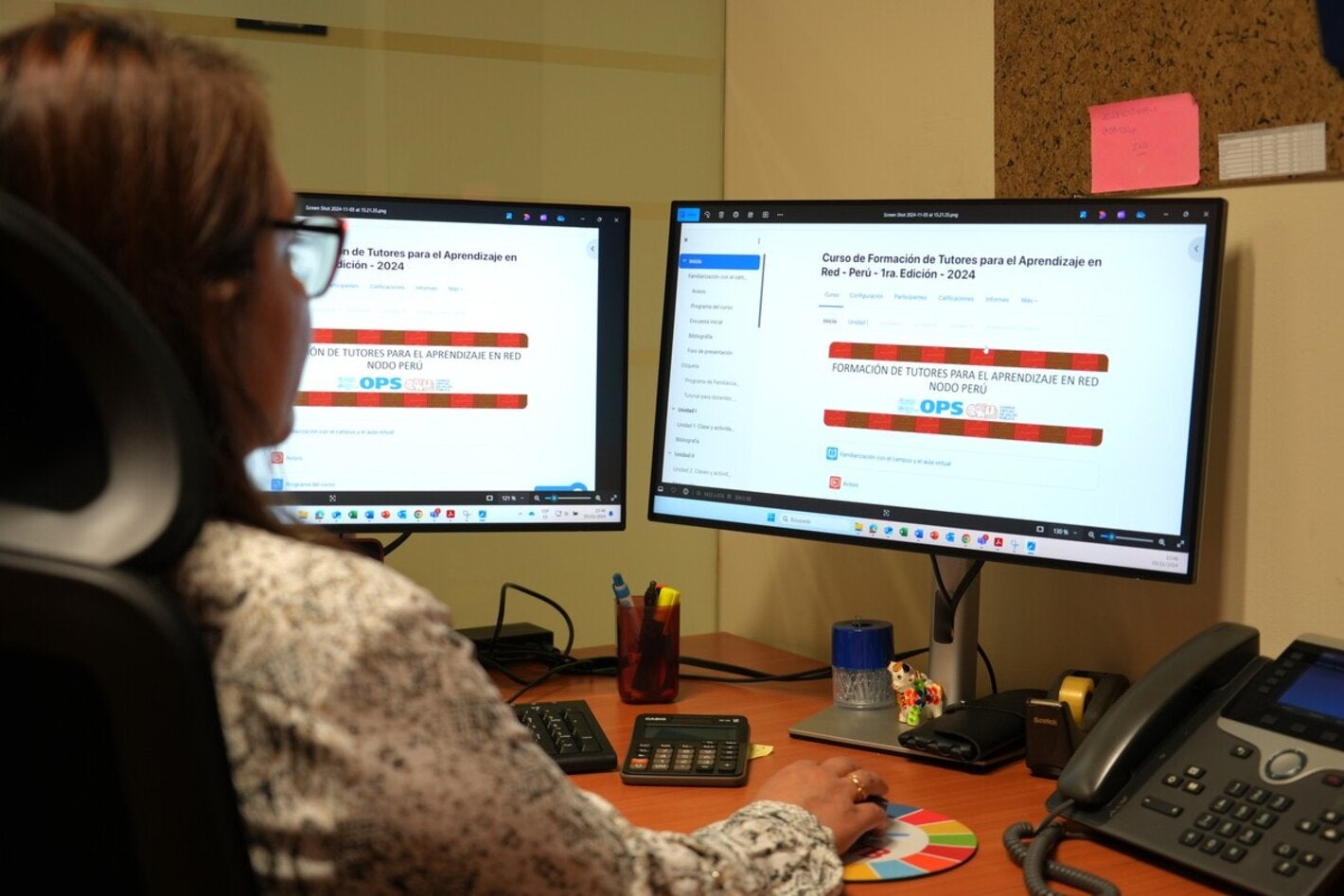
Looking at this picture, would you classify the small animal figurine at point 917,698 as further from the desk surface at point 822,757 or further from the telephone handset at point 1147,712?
the telephone handset at point 1147,712

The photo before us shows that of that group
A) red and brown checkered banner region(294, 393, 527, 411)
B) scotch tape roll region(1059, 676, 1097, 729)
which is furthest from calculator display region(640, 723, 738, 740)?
red and brown checkered banner region(294, 393, 527, 411)

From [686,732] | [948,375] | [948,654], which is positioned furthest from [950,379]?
[686,732]

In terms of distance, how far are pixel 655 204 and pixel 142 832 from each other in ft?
4.99

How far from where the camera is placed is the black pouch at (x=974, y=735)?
49.2 inches

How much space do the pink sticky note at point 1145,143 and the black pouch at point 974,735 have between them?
21.2 inches

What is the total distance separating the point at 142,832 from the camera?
57cm

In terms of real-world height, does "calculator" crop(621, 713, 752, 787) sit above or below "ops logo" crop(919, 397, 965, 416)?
below

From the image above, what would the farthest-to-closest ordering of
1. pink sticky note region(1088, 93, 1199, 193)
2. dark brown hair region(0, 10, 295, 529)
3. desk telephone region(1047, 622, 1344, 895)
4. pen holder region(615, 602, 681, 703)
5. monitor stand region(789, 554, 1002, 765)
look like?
pen holder region(615, 602, 681, 703) → monitor stand region(789, 554, 1002, 765) → pink sticky note region(1088, 93, 1199, 193) → desk telephone region(1047, 622, 1344, 895) → dark brown hair region(0, 10, 295, 529)

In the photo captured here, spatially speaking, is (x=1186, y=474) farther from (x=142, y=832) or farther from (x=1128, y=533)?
(x=142, y=832)

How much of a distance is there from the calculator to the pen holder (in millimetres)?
143

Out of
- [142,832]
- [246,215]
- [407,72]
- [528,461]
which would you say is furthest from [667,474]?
[142,832]

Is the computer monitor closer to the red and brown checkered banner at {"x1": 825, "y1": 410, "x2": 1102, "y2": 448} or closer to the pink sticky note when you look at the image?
the red and brown checkered banner at {"x1": 825, "y1": 410, "x2": 1102, "y2": 448}

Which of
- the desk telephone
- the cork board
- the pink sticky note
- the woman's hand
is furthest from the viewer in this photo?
the pink sticky note

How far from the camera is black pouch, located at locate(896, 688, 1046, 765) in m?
1.25
